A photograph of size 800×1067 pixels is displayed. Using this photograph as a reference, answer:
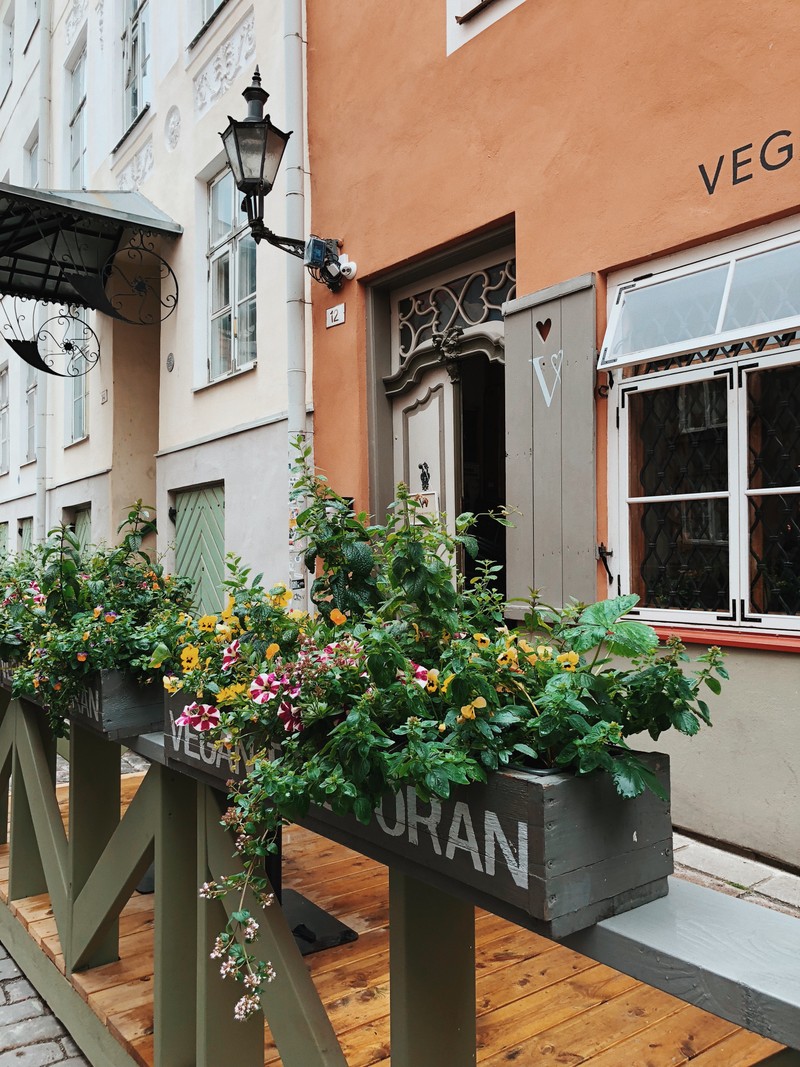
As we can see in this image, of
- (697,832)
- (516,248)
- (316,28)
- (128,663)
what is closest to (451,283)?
(516,248)

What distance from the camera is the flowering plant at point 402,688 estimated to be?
1.09m

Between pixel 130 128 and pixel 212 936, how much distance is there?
869 cm

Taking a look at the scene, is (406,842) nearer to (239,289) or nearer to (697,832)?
(697,832)

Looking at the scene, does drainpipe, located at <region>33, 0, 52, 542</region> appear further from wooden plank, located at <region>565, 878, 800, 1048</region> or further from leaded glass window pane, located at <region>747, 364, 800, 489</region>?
wooden plank, located at <region>565, 878, 800, 1048</region>

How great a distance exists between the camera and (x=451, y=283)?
5277 mm

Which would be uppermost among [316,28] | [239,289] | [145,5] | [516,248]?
[145,5]

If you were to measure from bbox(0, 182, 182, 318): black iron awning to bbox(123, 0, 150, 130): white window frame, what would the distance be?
126 centimetres

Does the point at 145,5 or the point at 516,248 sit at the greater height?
the point at 145,5

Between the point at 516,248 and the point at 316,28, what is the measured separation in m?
2.68

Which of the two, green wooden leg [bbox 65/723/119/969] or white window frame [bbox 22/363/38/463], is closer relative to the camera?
green wooden leg [bbox 65/723/119/969]

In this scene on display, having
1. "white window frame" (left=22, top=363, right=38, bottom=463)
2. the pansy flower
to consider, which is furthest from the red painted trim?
"white window frame" (left=22, top=363, right=38, bottom=463)

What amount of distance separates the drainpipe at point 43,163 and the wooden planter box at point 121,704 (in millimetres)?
9455

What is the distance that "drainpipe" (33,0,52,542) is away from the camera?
11023 millimetres

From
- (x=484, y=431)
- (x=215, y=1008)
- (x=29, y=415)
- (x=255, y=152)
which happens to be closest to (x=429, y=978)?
(x=215, y=1008)
